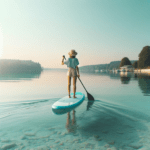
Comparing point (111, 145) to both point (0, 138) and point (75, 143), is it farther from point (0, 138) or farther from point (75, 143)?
point (0, 138)

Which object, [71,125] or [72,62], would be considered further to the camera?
[72,62]

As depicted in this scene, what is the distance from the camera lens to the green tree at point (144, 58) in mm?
73875

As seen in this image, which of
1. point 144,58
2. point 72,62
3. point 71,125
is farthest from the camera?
point 144,58

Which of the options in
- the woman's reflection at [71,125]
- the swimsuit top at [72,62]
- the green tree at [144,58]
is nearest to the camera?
the woman's reflection at [71,125]

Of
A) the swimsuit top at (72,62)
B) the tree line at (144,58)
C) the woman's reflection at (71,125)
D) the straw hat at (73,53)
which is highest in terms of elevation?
the tree line at (144,58)

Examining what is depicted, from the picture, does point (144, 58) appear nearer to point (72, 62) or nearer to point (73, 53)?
point (73, 53)

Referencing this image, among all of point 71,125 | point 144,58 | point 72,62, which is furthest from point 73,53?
point 144,58

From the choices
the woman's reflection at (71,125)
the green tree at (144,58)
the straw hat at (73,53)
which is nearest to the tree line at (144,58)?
the green tree at (144,58)

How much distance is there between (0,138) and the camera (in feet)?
12.0

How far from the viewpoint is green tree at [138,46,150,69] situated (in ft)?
242

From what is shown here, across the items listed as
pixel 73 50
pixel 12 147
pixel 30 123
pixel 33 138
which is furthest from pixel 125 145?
pixel 73 50

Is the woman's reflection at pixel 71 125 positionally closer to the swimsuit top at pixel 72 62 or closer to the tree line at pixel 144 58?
the swimsuit top at pixel 72 62

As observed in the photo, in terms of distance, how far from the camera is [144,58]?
Answer: 74500 millimetres

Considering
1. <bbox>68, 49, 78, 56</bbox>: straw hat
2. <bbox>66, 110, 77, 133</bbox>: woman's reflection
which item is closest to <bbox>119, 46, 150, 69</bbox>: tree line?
<bbox>68, 49, 78, 56</bbox>: straw hat
